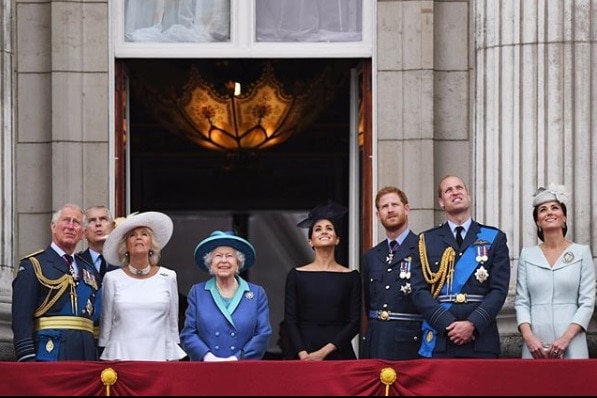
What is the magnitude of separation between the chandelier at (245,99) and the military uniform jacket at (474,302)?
6326 millimetres

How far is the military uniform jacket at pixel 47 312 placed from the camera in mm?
14431

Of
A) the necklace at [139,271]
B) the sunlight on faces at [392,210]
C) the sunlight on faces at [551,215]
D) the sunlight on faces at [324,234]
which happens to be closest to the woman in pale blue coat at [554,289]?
the sunlight on faces at [551,215]

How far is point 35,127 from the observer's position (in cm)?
1725

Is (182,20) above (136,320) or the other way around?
above

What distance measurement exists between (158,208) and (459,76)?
787cm

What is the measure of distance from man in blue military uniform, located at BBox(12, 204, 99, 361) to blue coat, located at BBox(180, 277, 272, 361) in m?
0.68

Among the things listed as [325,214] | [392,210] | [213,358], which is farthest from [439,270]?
[213,358]

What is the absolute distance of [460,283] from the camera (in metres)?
14.8

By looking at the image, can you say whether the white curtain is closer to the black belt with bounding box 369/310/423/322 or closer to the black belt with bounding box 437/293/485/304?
the black belt with bounding box 369/310/423/322

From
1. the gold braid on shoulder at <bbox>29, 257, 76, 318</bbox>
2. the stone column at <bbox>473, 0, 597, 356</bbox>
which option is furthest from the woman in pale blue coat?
the gold braid on shoulder at <bbox>29, 257, 76, 318</bbox>

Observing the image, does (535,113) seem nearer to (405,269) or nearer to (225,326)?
(405,269)

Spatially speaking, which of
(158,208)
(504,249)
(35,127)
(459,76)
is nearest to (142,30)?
(35,127)

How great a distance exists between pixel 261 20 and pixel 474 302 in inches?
148

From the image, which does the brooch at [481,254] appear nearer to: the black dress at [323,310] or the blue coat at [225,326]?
the black dress at [323,310]
